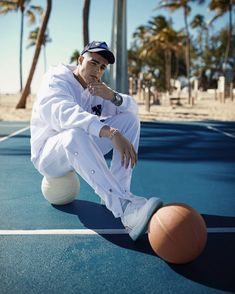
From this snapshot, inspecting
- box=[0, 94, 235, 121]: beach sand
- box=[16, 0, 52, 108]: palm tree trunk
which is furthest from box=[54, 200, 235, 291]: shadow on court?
box=[16, 0, 52, 108]: palm tree trunk

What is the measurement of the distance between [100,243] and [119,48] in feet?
40.3

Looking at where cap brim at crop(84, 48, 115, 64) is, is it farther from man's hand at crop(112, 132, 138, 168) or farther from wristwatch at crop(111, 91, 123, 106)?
man's hand at crop(112, 132, 138, 168)

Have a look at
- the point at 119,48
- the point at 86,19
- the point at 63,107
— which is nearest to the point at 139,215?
the point at 63,107

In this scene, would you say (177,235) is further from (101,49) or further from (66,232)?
(101,49)

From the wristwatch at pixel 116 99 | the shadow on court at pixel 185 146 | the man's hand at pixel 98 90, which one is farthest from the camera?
the shadow on court at pixel 185 146

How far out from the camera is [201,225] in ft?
8.82

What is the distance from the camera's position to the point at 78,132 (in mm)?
2906

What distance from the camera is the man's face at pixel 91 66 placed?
3.25 m

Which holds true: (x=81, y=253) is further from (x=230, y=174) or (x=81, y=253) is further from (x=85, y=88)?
(x=230, y=174)

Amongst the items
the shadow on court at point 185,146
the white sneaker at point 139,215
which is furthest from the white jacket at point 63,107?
the shadow on court at point 185,146

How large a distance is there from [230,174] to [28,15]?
46919 millimetres

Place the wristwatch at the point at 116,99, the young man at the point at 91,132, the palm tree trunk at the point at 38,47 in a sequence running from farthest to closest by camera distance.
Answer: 1. the palm tree trunk at the point at 38,47
2. the wristwatch at the point at 116,99
3. the young man at the point at 91,132

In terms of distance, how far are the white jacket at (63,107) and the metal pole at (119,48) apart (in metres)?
10.9

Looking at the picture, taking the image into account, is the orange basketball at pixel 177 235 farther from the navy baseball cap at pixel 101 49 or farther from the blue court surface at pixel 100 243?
the navy baseball cap at pixel 101 49
